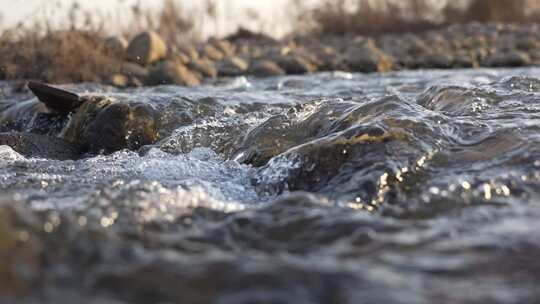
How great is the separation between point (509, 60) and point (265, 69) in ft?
13.1

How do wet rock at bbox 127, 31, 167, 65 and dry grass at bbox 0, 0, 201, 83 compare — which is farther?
wet rock at bbox 127, 31, 167, 65

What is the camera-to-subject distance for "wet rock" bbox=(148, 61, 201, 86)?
8523mm

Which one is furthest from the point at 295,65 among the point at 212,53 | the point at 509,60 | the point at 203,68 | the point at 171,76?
the point at 509,60

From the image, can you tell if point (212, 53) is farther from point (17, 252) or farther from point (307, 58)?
point (17, 252)

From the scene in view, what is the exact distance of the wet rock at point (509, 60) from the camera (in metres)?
10.4

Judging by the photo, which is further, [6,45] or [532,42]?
[532,42]

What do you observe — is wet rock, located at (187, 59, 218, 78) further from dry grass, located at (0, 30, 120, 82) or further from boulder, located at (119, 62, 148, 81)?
dry grass, located at (0, 30, 120, 82)

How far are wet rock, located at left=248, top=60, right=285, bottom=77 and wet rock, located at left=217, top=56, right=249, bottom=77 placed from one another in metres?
0.17

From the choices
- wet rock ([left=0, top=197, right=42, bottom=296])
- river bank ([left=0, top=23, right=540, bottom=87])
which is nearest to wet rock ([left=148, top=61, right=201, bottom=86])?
river bank ([left=0, top=23, right=540, bottom=87])

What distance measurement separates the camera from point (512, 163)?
249 cm

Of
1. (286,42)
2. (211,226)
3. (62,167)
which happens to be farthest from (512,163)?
(286,42)

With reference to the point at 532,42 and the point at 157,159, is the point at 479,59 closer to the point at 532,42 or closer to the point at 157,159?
the point at 532,42

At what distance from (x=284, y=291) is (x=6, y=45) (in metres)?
8.30

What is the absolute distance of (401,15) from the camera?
1803 centimetres
